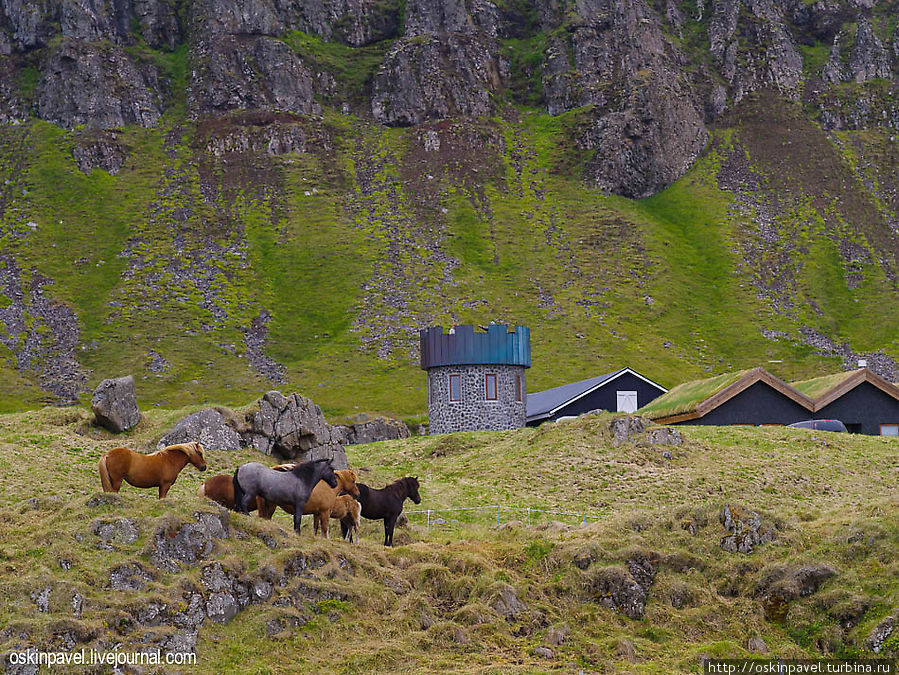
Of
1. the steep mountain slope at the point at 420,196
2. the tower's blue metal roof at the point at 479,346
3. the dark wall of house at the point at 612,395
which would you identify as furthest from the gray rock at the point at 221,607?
the steep mountain slope at the point at 420,196

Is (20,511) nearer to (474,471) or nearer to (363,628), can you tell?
(363,628)

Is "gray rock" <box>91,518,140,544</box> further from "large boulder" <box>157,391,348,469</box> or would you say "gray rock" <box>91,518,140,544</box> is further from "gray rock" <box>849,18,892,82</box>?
"gray rock" <box>849,18,892,82</box>

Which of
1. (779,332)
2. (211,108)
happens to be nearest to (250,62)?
(211,108)

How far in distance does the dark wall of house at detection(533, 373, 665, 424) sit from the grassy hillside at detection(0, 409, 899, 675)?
1389 inches

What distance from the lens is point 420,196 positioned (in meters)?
150

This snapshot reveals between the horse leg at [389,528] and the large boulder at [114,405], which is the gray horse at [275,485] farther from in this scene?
the large boulder at [114,405]

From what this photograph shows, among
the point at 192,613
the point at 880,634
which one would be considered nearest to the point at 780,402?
the point at 880,634

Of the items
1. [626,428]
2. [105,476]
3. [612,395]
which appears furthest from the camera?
[612,395]

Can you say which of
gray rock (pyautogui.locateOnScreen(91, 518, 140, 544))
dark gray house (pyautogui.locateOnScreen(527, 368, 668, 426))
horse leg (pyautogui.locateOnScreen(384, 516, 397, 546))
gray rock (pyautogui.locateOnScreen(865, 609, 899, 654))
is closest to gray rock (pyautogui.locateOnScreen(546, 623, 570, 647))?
horse leg (pyautogui.locateOnScreen(384, 516, 397, 546))

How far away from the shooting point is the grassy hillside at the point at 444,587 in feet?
61.3

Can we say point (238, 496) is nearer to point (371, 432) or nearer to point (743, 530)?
point (743, 530)

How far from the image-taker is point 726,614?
22219 millimetres

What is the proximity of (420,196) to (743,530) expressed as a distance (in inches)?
5054

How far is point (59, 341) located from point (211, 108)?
7406 cm
